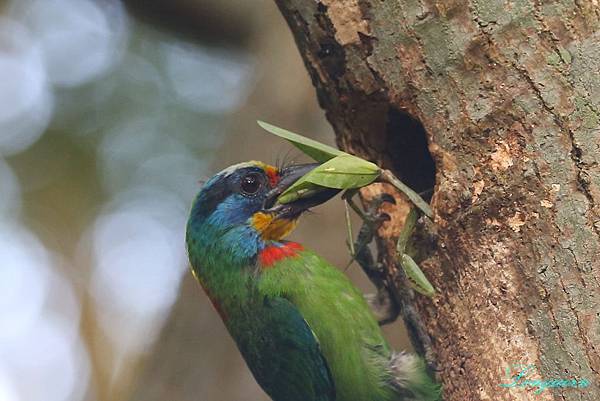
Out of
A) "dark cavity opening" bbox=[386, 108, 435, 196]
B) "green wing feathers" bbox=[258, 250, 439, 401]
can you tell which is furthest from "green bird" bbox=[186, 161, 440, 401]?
"dark cavity opening" bbox=[386, 108, 435, 196]

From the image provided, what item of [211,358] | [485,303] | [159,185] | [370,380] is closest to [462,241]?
[485,303]

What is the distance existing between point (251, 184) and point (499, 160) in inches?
52.6

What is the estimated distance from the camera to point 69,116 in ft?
26.9

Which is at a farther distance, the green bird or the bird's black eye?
the bird's black eye

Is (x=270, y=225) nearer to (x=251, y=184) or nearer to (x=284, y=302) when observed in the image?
(x=251, y=184)

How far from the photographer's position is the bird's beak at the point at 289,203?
322 centimetres

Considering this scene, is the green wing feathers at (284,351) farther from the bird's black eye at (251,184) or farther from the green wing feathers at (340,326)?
the bird's black eye at (251,184)

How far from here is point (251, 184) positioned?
3379 mm

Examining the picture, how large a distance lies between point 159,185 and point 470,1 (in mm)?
6461

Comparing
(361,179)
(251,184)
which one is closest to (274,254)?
(251,184)

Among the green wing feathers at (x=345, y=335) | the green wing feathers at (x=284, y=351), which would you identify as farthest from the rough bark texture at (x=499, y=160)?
the green wing feathers at (x=284, y=351)

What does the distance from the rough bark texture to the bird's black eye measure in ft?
2.68

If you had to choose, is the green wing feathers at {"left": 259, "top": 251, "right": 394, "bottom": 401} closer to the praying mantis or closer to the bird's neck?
the bird's neck

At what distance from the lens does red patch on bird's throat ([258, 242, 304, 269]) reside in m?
3.19
